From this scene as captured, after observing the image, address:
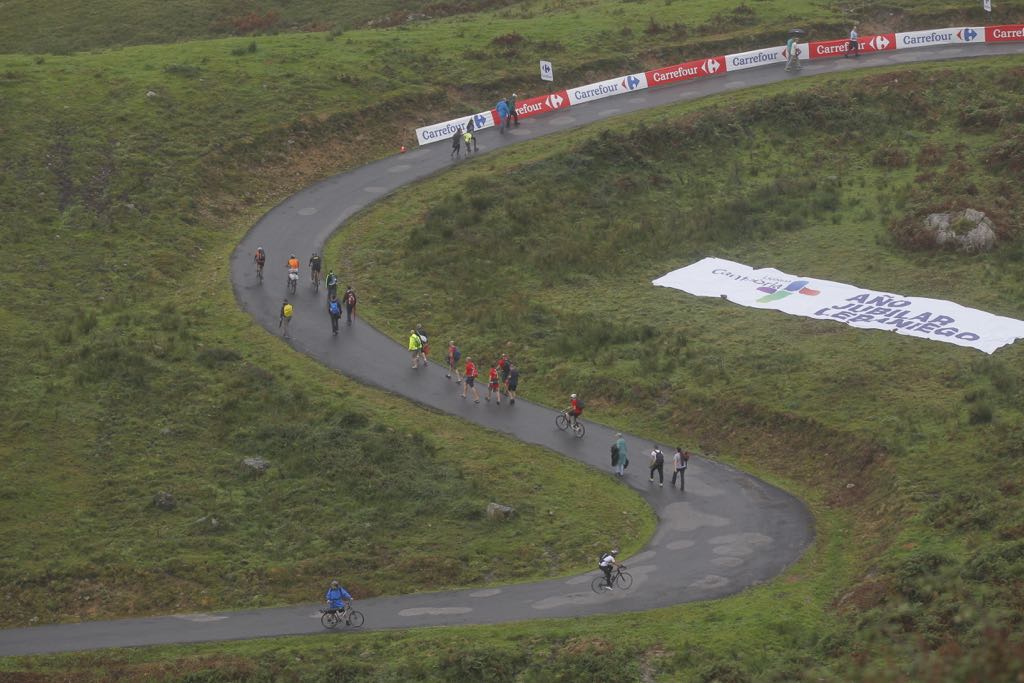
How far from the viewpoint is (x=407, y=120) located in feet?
229

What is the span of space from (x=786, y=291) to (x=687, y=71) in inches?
1114

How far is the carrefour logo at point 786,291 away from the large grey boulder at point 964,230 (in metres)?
6.93

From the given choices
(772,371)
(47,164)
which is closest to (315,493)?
(772,371)

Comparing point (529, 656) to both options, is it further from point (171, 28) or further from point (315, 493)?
point (171, 28)

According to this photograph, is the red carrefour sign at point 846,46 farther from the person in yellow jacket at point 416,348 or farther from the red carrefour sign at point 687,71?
the person in yellow jacket at point 416,348

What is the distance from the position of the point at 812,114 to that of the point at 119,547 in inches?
1826

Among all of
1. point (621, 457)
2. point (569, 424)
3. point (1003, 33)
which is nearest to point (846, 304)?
point (569, 424)

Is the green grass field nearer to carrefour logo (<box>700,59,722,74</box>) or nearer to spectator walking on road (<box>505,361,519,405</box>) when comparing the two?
spectator walking on road (<box>505,361,519,405</box>)

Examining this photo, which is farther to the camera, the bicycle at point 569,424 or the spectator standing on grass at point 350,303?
the spectator standing on grass at point 350,303

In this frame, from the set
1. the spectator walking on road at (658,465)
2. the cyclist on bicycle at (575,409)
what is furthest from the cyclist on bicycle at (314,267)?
the spectator walking on road at (658,465)

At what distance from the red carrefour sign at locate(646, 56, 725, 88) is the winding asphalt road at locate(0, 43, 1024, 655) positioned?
26.7 meters

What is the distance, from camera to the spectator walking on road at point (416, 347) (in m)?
47.3

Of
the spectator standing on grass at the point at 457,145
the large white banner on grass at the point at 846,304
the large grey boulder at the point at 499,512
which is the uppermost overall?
the spectator standing on grass at the point at 457,145

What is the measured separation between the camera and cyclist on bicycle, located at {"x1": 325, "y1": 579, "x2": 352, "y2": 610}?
32.7 metres
